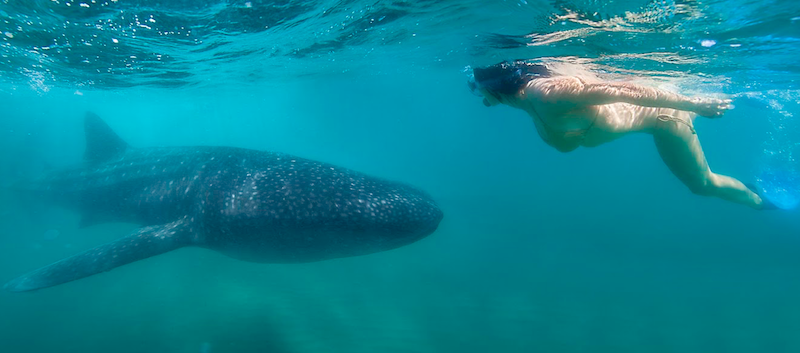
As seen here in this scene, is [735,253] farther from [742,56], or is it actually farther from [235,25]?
[235,25]

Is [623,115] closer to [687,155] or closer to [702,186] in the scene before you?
[687,155]

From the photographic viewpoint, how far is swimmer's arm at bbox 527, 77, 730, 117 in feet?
12.6

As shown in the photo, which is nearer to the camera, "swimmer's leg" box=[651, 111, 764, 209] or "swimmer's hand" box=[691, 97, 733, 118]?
"swimmer's hand" box=[691, 97, 733, 118]

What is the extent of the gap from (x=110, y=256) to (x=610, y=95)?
7243mm

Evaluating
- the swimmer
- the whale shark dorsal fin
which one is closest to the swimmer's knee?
the swimmer

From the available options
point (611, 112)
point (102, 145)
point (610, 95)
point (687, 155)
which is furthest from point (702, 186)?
point (102, 145)

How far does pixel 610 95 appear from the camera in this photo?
12.7 ft

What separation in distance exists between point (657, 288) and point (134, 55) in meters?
21.1

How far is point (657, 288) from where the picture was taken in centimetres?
1135

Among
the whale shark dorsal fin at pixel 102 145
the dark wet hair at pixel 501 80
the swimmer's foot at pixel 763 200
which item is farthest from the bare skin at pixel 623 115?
the whale shark dorsal fin at pixel 102 145

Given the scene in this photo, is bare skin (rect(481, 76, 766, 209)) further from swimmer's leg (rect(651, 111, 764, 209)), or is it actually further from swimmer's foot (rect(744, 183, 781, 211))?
swimmer's foot (rect(744, 183, 781, 211))

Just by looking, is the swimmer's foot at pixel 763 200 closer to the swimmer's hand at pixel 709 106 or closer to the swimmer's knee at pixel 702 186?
the swimmer's knee at pixel 702 186

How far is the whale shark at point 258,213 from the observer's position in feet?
17.9

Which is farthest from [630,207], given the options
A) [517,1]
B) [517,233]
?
[517,1]
